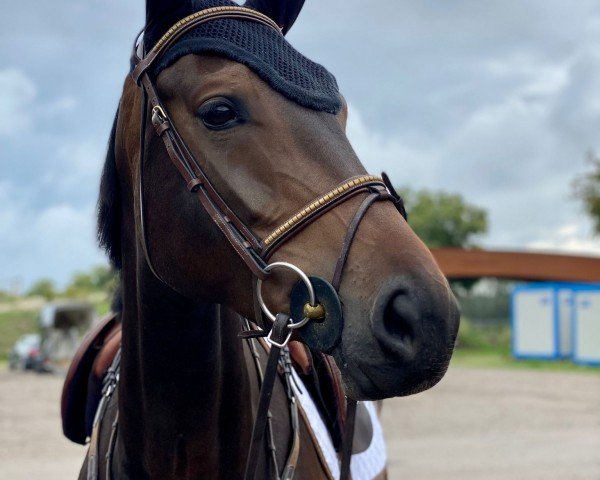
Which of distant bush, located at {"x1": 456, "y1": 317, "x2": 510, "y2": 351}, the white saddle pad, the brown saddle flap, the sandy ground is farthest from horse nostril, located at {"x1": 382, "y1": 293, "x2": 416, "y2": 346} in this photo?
distant bush, located at {"x1": 456, "y1": 317, "x2": 510, "y2": 351}

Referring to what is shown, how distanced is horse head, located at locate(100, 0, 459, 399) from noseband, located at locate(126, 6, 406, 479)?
0.02 metres

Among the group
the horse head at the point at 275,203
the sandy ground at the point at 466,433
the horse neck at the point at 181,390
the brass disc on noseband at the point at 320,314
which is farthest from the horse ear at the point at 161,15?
the sandy ground at the point at 466,433

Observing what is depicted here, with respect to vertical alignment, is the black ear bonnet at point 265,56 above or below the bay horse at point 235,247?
above

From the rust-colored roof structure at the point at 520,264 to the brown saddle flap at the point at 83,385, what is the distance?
25409 mm

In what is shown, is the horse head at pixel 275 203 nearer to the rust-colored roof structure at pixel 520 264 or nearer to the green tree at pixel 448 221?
the rust-colored roof structure at pixel 520 264

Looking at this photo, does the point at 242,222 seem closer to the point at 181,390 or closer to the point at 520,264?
the point at 181,390

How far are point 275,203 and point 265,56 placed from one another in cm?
43

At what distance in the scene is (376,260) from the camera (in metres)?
1.68

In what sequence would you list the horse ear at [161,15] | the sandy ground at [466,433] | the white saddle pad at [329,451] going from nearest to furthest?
the horse ear at [161,15]
the white saddle pad at [329,451]
the sandy ground at [466,433]

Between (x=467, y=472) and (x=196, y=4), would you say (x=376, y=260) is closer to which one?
(x=196, y=4)

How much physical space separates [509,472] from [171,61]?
279 inches

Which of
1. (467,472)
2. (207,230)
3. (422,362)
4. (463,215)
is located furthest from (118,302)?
(463,215)

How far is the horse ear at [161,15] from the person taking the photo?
2.18 metres

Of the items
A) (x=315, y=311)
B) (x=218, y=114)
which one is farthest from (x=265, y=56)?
(x=315, y=311)
